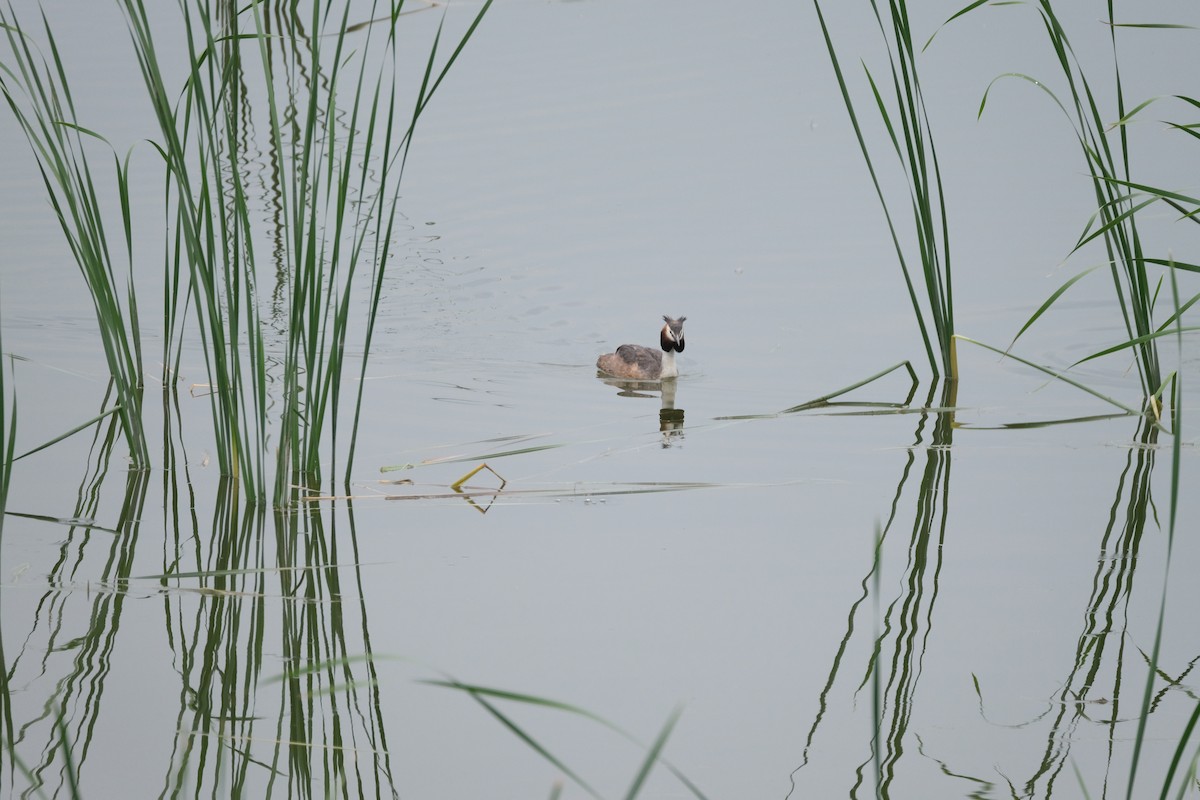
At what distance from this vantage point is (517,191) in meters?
9.52

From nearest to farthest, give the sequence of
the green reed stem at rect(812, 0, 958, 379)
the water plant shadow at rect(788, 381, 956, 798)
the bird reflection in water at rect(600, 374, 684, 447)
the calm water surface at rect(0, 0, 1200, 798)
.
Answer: the water plant shadow at rect(788, 381, 956, 798) → the calm water surface at rect(0, 0, 1200, 798) → the green reed stem at rect(812, 0, 958, 379) → the bird reflection in water at rect(600, 374, 684, 447)

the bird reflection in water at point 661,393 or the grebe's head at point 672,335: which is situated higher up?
the grebe's head at point 672,335

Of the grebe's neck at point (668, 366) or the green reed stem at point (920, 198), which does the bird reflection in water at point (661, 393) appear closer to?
the grebe's neck at point (668, 366)

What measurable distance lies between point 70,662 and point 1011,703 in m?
2.31

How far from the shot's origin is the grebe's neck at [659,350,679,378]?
24.2 ft

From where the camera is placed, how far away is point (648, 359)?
7281mm

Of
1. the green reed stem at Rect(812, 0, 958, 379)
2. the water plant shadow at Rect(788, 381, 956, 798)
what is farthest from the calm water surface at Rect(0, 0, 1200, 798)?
the green reed stem at Rect(812, 0, 958, 379)

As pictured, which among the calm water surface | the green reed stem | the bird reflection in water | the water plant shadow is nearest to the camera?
the water plant shadow

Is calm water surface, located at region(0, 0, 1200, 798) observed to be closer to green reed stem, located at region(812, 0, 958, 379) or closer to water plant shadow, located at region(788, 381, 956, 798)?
water plant shadow, located at region(788, 381, 956, 798)

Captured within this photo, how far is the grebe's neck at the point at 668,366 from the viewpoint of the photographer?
739 cm

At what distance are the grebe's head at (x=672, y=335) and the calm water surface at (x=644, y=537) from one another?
183mm

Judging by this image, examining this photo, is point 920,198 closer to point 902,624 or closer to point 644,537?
point 644,537

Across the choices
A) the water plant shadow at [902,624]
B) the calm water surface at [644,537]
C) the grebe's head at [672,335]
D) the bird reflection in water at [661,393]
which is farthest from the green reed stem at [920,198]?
the grebe's head at [672,335]

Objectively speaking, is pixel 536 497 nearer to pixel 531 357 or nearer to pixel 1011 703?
pixel 1011 703
